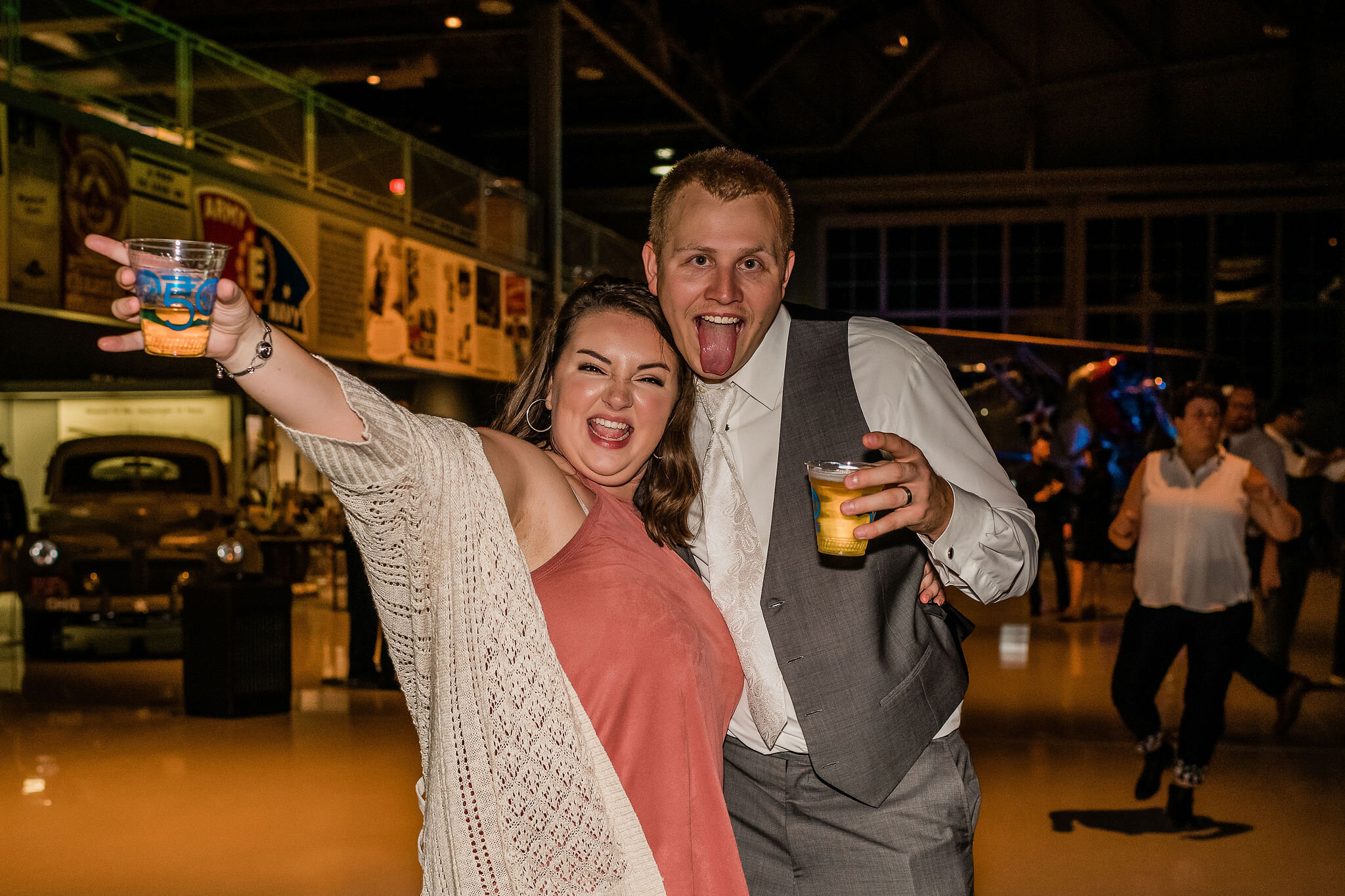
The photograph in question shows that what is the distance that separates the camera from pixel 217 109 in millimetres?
9609

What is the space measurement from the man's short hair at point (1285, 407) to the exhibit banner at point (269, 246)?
25.7 feet

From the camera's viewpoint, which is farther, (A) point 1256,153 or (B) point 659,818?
(A) point 1256,153

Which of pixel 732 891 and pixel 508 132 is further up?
pixel 508 132

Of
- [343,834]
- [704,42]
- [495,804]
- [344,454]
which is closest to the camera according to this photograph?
[344,454]

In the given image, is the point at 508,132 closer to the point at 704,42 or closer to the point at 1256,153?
the point at 704,42

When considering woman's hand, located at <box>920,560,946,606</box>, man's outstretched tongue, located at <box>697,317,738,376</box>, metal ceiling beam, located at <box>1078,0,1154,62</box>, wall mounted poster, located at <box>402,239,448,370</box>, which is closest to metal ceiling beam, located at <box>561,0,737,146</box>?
wall mounted poster, located at <box>402,239,448,370</box>

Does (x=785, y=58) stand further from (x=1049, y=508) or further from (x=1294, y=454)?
(x=1294, y=454)

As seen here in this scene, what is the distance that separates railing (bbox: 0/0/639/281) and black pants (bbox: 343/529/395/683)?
3.72m

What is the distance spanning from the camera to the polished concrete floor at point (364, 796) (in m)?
4.59

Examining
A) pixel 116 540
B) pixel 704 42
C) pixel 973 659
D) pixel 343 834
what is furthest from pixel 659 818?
pixel 704 42

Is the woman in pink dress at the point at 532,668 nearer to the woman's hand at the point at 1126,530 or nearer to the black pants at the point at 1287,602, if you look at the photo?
the woman's hand at the point at 1126,530

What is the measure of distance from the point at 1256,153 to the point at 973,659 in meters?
15.4

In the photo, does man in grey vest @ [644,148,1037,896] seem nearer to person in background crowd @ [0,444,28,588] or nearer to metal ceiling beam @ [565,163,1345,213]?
person in background crowd @ [0,444,28,588]

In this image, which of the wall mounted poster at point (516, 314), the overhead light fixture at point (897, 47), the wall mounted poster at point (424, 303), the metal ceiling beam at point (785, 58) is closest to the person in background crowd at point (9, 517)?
the wall mounted poster at point (424, 303)
